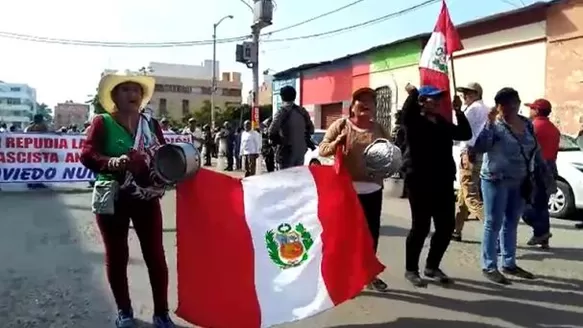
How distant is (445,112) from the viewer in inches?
232

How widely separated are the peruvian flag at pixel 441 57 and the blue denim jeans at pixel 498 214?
854 mm

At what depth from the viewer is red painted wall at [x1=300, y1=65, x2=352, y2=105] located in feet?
102

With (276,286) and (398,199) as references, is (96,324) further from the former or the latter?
(398,199)

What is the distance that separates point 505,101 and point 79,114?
119388 mm

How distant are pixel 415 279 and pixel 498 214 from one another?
100cm

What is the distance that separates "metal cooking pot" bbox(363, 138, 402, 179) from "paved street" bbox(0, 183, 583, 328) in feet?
3.50

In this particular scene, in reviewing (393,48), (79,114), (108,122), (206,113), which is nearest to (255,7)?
(393,48)

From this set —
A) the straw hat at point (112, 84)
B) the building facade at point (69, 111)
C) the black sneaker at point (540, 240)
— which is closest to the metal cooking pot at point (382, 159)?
the straw hat at point (112, 84)

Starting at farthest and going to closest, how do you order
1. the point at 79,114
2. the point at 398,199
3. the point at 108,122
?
1. the point at 79,114
2. the point at 398,199
3. the point at 108,122

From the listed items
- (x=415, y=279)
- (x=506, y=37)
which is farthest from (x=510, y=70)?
(x=415, y=279)

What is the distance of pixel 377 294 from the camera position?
5.74 meters

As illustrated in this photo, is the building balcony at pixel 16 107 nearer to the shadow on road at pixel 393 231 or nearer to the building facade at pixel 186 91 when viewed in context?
the building facade at pixel 186 91

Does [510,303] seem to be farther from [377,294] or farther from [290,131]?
[290,131]

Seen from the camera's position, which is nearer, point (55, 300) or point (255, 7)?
point (55, 300)
